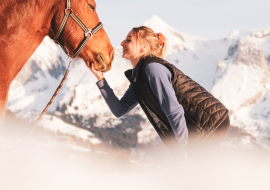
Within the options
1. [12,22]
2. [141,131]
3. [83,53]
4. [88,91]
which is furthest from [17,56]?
[88,91]

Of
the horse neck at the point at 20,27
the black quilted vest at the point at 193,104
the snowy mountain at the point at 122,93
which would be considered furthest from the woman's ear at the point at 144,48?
the snowy mountain at the point at 122,93

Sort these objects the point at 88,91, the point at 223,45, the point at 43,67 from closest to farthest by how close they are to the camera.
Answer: the point at 88,91 → the point at 43,67 → the point at 223,45

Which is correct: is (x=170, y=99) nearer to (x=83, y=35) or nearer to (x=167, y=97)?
(x=167, y=97)

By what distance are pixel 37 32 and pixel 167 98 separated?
1.30m

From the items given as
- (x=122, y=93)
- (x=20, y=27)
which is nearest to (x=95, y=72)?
(x=20, y=27)

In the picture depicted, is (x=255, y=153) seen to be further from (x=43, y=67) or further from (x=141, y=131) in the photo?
(x=43, y=67)

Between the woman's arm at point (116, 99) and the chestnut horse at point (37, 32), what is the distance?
0.37m

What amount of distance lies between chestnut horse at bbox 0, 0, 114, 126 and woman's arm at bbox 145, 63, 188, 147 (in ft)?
1.63

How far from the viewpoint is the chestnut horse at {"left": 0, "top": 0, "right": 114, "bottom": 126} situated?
1.92 meters

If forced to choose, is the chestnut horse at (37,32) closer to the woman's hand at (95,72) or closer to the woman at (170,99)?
the woman's hand at (95,72)

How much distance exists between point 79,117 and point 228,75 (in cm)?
4144

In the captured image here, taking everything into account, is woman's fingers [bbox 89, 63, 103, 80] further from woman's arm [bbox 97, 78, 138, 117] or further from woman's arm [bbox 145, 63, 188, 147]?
woman's arm [bbox 145, 63, 188, 147]

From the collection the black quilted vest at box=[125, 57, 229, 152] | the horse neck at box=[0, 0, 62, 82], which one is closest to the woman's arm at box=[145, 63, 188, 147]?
the black quilted vest at box=[125, 57, 229, 152]

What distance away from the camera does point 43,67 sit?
70312mm
